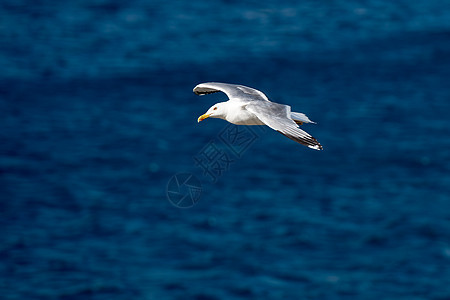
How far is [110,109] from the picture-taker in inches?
4734

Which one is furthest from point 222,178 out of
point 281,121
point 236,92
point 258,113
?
point 281,121

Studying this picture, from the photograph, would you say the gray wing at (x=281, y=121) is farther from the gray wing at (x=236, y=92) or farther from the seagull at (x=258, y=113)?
the gray wing at (x=236, y=92)

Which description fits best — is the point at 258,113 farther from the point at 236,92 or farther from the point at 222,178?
the point at 222,178

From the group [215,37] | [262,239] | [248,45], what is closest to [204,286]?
[262,239]

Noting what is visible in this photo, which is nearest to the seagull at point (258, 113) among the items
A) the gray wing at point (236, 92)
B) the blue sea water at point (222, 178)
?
the gray wing at point (236, 92)

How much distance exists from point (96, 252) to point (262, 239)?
945 inches

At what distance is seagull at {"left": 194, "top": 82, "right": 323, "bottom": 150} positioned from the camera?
A: 44.5ft

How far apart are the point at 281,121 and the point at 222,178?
9530cm

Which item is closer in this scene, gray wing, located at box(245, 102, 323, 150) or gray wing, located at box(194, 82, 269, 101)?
gray wing, located at box(245, 102, 323, 150)

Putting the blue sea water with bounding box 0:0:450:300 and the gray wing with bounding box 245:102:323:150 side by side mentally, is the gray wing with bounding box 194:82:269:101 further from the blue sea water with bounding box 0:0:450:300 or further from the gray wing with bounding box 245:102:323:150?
the blue sea water with bounding box 0:0:450:300

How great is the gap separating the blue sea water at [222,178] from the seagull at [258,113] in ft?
262

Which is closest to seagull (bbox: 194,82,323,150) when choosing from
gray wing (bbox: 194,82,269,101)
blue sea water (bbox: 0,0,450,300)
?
gray wing (bbox: 194,82,269,101)

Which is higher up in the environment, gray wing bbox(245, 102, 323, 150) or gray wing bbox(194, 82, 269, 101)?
gray wing bbox(194, 82, 269, 101)

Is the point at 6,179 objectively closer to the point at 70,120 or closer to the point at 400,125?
the point at 70,120
